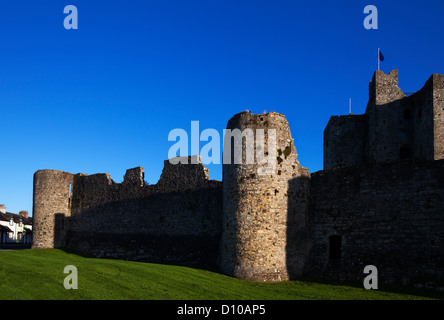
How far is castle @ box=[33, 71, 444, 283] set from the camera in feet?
57.0

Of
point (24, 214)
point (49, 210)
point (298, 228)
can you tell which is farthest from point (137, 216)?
point (24, 214)

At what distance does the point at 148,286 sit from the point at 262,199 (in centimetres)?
658

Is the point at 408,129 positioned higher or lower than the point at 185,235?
higher

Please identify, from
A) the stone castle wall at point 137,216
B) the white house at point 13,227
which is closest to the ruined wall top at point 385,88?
the stone castle wall at point 137,216

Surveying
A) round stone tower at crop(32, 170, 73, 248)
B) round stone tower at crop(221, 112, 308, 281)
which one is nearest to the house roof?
round stone tower at crop(32, 170, 73, 248)

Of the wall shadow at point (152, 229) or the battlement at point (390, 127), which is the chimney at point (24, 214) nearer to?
the wall shadow at point (152, 229)

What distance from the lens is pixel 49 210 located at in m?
33.8

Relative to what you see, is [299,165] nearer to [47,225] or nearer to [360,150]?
[360,150]

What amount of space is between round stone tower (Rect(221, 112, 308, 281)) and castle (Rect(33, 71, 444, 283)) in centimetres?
5

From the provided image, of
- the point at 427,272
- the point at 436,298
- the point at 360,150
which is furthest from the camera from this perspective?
the point at 360,150

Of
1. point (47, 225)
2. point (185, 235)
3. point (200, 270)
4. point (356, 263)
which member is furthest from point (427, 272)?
point (47, 225)

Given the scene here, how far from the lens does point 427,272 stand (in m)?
16.2

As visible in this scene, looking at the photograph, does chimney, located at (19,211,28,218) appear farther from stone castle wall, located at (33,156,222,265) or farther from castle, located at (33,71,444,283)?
castle, located at (33,71,444,283)
